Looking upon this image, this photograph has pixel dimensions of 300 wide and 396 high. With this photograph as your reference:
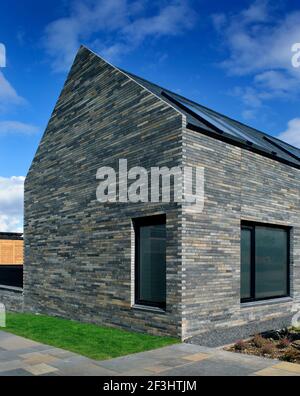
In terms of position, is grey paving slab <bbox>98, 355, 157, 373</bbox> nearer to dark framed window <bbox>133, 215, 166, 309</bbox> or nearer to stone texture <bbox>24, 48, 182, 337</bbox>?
stone texture <bbox>24, 48, 182, 337</bbox>

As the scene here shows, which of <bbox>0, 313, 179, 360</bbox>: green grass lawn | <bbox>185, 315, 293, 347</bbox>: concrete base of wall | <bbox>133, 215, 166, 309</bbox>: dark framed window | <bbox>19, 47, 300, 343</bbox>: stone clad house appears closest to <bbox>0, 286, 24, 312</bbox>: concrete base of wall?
<bbox>19, 47, 300, 343</bbox>: stone clad house

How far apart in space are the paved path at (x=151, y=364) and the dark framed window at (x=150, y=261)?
1.80m

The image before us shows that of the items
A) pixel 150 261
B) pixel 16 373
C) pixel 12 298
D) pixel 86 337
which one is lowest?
pixel 12 298

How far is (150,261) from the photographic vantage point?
10.5 metres

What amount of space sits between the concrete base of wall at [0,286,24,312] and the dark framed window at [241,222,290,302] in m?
8.60

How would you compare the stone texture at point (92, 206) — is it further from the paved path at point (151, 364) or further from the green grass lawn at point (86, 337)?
the paved path at point (151, 364)

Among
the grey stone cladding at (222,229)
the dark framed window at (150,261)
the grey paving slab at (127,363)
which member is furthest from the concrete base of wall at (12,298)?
the grey paving slab at (127,363)

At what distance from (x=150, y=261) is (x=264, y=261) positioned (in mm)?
3963

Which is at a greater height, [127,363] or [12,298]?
[127,363]

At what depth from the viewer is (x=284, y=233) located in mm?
13391

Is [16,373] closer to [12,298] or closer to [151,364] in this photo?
[151,364]

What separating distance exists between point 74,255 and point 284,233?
685 centimetres

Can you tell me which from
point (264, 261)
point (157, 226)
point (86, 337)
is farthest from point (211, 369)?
point (264, 261)
